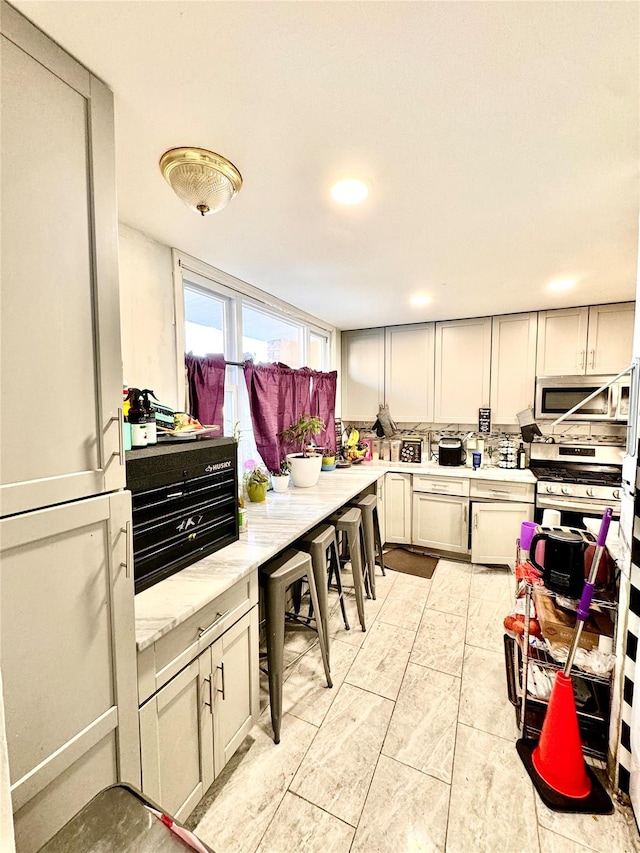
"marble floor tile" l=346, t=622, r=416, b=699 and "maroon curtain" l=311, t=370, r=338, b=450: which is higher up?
"maroon curtain" l=311, t=370, r=338, b=450

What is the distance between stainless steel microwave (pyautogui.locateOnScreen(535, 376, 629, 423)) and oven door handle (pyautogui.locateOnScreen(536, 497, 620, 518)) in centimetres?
71

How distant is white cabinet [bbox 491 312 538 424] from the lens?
331 cm

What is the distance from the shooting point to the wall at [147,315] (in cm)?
175

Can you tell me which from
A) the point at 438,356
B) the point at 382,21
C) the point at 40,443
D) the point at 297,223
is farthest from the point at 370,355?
the point at 40,443

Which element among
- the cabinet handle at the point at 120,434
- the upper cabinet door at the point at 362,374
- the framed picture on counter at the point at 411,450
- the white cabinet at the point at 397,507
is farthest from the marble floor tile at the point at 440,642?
the upper cabinet door at the point at 362,374

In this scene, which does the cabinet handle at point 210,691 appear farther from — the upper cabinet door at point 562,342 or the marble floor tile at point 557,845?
the upper cabinet door at point 562,342

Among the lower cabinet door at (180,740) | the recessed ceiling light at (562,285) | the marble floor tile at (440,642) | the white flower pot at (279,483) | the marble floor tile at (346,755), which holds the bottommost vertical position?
the marble floor tile at (440,642)

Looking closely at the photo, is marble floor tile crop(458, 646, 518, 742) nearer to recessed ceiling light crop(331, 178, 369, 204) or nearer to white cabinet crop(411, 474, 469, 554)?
white cabinet crop(411, 474, 469, 554)

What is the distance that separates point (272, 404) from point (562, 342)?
2720mm

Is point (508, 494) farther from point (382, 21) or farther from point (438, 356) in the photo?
point (382, 21)

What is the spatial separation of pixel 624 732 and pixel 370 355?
133 inches

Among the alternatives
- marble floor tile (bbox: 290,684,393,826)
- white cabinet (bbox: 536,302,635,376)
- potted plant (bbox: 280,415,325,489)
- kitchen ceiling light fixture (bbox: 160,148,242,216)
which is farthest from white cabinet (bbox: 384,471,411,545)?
kitchen ceiling light fixture (bbox: 160,148,242,216)

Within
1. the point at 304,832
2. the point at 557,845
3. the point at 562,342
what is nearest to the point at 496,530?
the point at 562,342

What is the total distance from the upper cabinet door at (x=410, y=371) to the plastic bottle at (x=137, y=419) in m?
3.05
